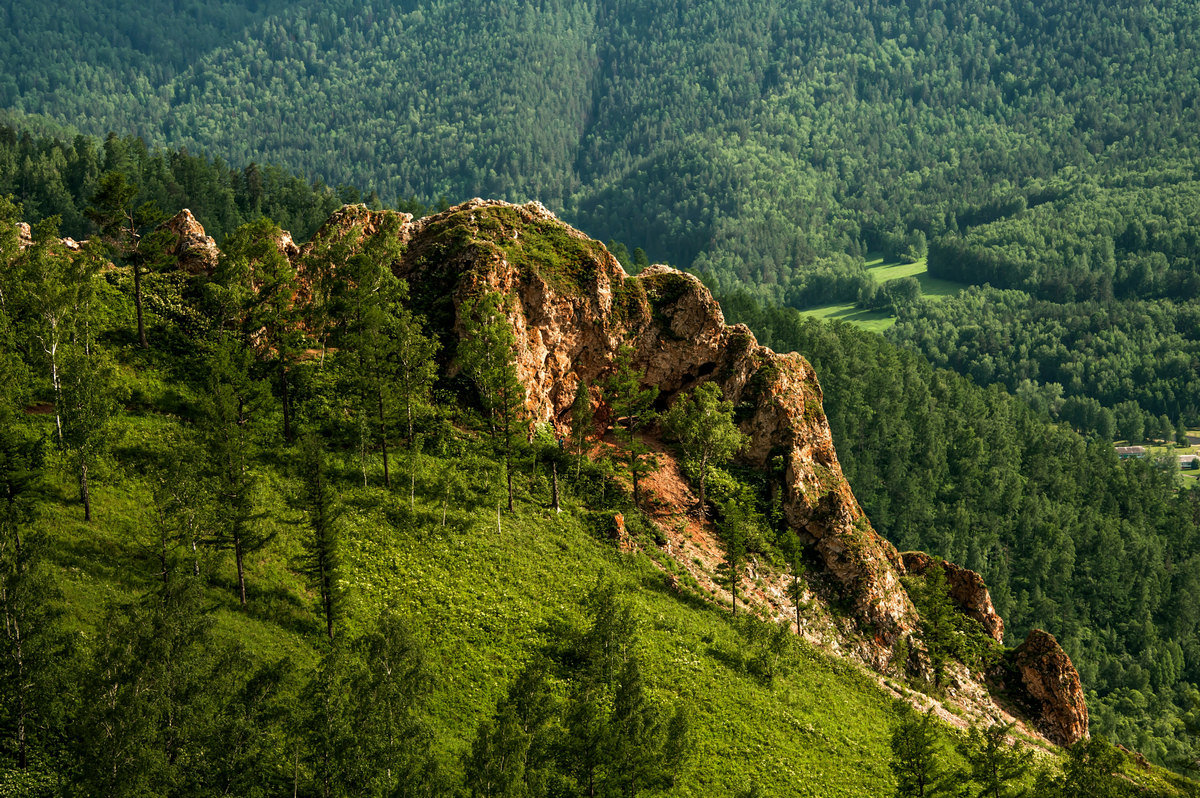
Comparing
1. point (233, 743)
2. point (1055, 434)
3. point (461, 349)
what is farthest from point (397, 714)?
point (1055, 434)

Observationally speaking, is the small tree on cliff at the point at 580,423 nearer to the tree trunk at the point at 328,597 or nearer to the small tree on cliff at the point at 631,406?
the small tree on cliff at the point at 631,406

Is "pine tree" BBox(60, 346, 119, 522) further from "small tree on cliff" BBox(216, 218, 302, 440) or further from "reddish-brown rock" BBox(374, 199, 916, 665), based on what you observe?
"reddish-brown rock" BBox(374, 199, 916, 665)

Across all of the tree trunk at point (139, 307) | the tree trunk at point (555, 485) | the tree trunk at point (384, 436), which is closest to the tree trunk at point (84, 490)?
the tree trunk at point (384, 436)

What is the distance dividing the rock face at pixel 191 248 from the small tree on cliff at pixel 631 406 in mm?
29879

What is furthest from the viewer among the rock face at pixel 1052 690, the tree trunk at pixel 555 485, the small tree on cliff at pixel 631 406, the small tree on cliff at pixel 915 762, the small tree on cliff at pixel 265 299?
the rock face at pixel 1052 690

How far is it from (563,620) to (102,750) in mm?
30246

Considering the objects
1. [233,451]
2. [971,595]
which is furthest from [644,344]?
[233,451]

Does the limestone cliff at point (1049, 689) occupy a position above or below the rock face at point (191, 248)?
below

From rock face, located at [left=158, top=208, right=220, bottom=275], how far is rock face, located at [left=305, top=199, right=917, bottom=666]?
8433mm

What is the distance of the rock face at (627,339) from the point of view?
76562mm

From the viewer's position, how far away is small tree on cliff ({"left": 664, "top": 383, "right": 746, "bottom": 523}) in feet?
252

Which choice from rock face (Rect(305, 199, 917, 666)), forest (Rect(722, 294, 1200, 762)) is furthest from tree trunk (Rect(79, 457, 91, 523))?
forest (Rect(722, 294, 1200, 762))

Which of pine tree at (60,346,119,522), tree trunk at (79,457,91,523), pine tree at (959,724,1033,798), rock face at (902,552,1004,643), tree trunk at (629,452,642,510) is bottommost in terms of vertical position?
rock face at (902,552,1004,643)

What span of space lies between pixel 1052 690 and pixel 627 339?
4627cm
